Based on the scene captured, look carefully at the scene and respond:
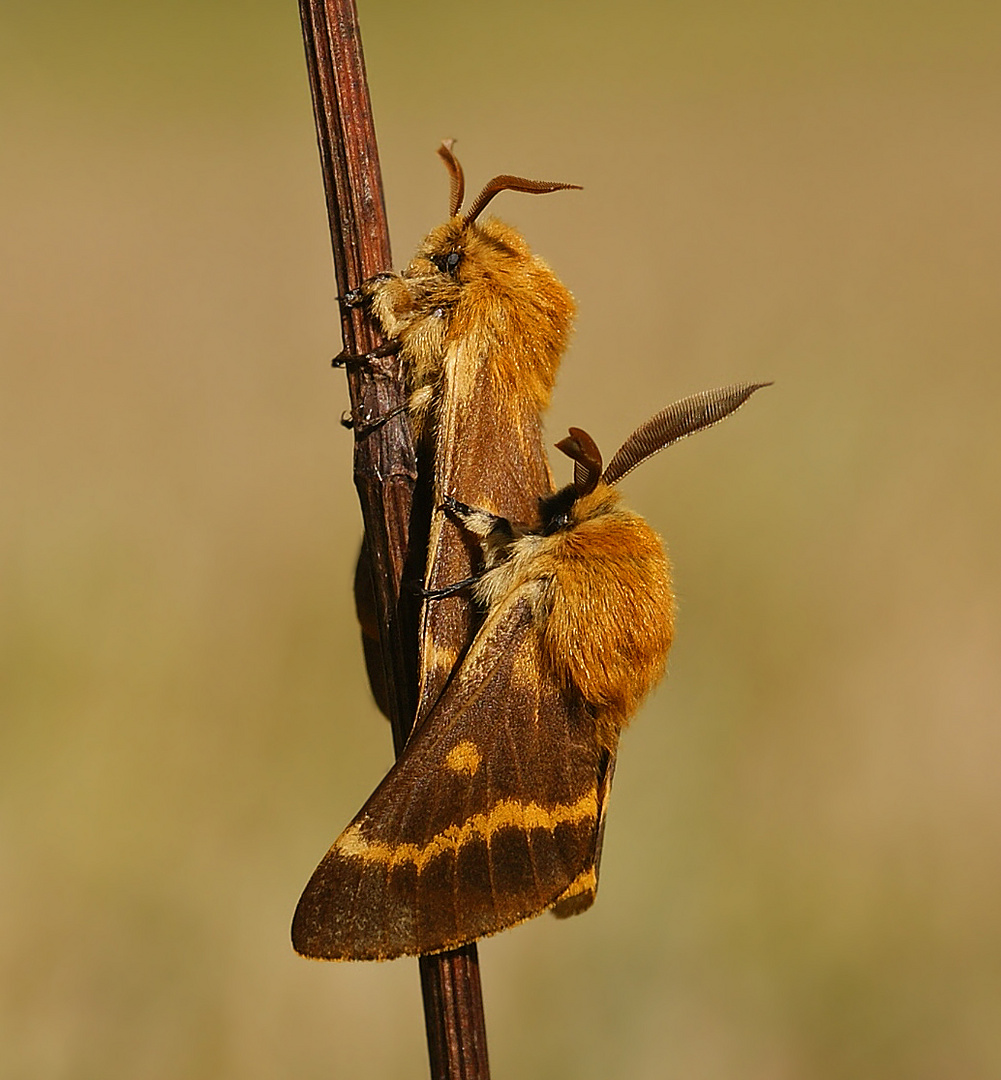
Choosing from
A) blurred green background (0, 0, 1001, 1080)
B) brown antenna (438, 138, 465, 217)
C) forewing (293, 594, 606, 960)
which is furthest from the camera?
blurred green background (0, 0, 1001, 1080)

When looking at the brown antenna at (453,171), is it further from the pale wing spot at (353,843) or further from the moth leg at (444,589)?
the pale wing spot at (353,843)

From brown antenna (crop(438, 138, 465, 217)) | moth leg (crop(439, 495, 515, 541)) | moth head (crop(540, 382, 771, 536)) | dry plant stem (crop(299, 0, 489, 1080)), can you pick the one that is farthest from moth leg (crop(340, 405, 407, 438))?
brown antenna (crop(438, 138, 465, 217))

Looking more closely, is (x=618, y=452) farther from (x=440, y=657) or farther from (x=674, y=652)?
(x=674, y=652)

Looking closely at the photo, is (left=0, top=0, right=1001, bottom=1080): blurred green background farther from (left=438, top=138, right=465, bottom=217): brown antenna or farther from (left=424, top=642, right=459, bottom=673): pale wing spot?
(left=438, top=138, right=465, bottom=217): brown antenna

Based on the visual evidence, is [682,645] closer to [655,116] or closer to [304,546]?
[304,546]

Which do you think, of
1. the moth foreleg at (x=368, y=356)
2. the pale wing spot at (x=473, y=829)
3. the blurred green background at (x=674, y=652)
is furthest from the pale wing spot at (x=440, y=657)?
the blurred green background at (x=674, y=652)

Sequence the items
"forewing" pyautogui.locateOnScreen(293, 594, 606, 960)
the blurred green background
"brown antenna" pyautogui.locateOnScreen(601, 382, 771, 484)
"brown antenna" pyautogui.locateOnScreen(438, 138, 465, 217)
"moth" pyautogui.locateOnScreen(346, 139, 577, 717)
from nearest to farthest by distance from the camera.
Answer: "forewing" pyautogui.locateOnScreen(293, 594, 606, 960), "brown antenna" pyautogui.locateOnScreen(601, 382, 771, 484), "moth" pyautogui.locateOnScreen(346, 139, 577, 717), "brown antenna" pyautogui.locateOnScreen(438, 138, 465, 217), the blurred green background
